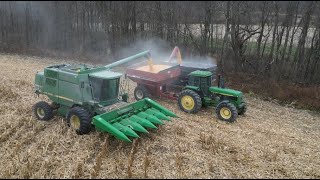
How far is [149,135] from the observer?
914 cm

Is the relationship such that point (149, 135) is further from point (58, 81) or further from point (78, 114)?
point (58, 81)

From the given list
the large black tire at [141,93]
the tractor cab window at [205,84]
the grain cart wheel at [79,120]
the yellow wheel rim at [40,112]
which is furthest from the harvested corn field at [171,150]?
the large black tire at [141,93]

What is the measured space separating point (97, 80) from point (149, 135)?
205 cm

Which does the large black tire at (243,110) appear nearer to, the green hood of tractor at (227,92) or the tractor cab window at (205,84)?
the green hood of tractor at (227,92)

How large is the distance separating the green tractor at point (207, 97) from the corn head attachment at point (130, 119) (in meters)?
1.71

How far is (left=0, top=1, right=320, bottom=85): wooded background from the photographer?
648 inches

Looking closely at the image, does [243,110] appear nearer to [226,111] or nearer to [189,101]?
[226,111]

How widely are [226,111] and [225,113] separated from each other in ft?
0.26

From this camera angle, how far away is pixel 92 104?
29.9 ft

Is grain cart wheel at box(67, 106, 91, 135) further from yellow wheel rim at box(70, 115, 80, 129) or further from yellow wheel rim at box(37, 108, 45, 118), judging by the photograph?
yellow wheel rim at box(37, 108, 45, 118)

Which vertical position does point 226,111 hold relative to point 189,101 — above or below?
below

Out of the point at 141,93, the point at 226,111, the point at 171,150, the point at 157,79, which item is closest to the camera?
the point at 171,150

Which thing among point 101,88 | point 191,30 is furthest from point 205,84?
point 191,30

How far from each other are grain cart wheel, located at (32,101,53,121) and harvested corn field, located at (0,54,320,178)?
8.4 inches
